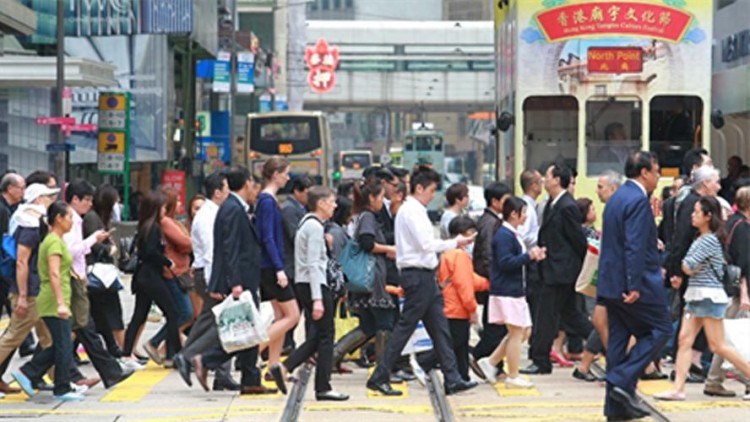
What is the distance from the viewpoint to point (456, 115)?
136 meters

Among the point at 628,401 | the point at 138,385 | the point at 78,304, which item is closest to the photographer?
the point at 628,401

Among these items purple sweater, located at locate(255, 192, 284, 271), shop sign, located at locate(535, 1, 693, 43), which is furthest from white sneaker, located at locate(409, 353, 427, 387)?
shop sign, located at locate(535, 1, 693, 43)

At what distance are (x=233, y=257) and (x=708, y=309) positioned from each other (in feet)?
11.9

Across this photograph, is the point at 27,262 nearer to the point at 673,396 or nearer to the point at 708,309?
the point at 673,396

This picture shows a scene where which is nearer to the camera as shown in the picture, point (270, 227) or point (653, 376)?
point (270, 227)

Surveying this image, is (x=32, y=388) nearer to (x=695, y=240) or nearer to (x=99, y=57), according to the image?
(x=695, y=240)

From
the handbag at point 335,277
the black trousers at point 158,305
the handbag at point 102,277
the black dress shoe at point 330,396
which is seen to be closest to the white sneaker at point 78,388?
the handbag at point 102,277

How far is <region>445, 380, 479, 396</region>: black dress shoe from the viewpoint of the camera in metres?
13.3

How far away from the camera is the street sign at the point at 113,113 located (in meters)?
36.1

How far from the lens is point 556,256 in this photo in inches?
573

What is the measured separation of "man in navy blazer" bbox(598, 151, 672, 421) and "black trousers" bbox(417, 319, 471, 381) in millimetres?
2362

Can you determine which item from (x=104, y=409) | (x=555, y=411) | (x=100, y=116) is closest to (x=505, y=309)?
(x=555, y=411)

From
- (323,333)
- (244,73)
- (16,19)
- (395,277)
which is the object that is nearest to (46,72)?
(16,19)

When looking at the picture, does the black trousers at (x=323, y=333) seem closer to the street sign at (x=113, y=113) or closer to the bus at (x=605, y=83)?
the bus at (x=605, y=83)
